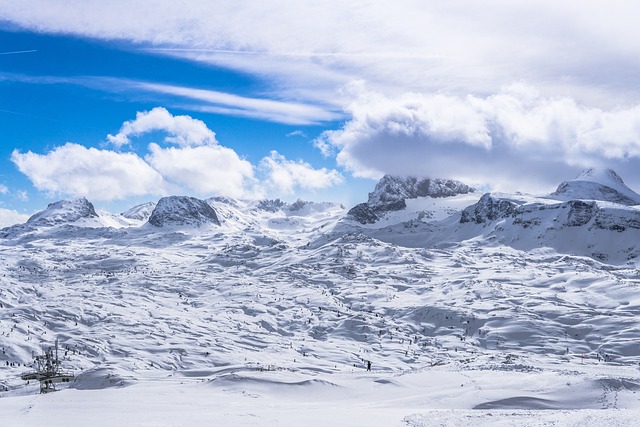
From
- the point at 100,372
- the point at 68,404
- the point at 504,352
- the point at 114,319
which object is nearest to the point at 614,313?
the point at 504,352

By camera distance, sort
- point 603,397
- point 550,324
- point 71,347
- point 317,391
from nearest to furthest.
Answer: point 603,397
point 317,391
point 71,347
point 550,324

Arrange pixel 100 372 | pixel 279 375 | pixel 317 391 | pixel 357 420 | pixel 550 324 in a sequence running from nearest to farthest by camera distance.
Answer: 1. pixel 357 420
2. pixel 317 391
3. pixel 279 375
4. pixel 100 372
5. pixel 550 324

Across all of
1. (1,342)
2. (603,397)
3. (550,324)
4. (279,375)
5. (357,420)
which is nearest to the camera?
(357,420)

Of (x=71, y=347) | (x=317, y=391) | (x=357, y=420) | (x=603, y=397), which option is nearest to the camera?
(x=357, y=420)

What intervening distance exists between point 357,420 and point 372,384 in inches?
Answer: 744

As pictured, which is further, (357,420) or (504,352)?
(504,352)

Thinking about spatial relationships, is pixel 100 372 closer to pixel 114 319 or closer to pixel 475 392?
pixel 475 392

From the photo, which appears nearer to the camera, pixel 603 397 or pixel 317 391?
pixel 603 397

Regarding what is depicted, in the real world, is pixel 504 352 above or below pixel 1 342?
below

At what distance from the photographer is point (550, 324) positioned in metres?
191

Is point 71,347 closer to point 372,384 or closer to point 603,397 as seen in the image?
point 372,384

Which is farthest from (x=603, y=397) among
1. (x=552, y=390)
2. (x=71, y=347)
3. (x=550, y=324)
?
(x=550, y=324)

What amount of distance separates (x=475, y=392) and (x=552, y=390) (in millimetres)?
5868

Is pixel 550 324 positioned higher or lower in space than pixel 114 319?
lower
